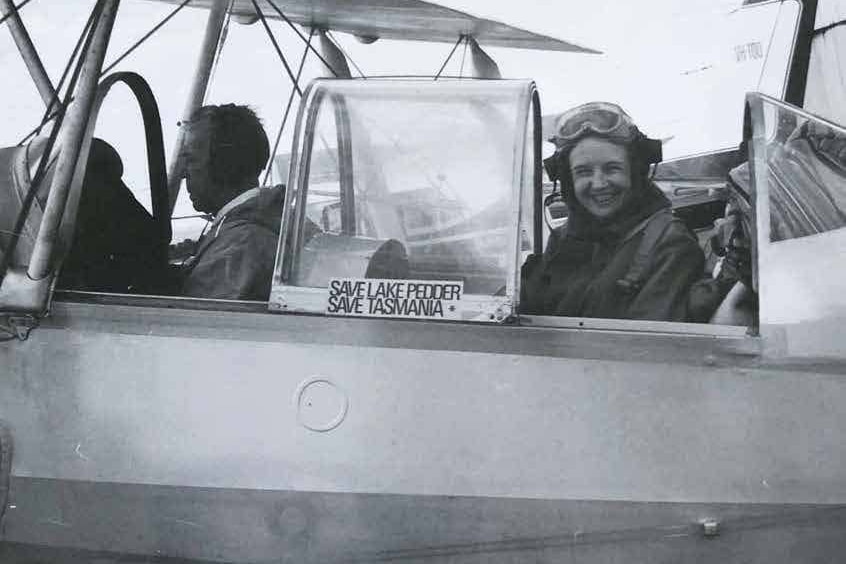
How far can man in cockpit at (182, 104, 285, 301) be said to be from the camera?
109 inches

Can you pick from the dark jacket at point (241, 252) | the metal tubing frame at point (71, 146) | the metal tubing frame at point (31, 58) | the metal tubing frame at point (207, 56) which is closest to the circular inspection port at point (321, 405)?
the dark jacket at point (241, 252)

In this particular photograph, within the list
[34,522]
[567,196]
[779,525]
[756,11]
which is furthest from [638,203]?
[756,11]

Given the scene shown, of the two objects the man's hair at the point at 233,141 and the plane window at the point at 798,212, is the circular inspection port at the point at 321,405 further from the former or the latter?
the man's hair at the point at 233,141

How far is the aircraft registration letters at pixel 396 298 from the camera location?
94.1 inches

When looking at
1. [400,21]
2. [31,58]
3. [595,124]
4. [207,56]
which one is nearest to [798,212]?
[595,124]

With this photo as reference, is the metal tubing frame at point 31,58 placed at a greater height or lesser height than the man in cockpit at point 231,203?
greater

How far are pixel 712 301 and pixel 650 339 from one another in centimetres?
38

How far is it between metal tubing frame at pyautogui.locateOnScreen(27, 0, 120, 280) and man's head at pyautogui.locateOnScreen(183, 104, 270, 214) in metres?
0.74

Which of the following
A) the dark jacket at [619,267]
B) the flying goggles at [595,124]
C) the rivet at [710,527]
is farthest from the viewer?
the flying goggles at [595,124]

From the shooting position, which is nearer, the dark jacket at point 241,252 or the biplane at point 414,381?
the biplane at point 414,381

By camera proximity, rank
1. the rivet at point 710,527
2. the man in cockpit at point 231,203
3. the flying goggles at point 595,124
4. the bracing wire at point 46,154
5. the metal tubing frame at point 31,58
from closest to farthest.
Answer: the rivet at point 710,527 → the bracing wire at point 46,154 → the man in cockpit at point 231,203 → the flying goggles at point 595,124 → the metal tubing frame at point 31,58

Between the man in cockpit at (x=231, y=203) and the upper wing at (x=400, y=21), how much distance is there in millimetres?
4546

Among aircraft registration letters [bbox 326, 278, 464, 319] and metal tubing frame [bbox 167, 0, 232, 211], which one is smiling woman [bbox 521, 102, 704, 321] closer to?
aircraft registration letters [bbox 326, 278, 464, 319]

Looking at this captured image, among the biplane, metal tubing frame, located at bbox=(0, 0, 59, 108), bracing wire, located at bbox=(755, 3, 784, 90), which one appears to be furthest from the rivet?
bracing wire, located at bbox=(755, 3, 784, 90)
